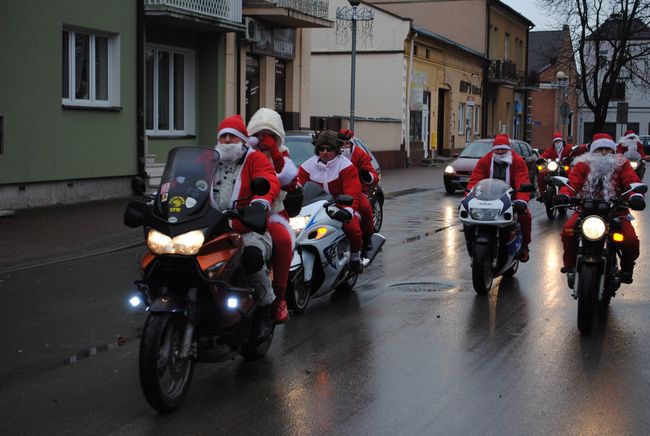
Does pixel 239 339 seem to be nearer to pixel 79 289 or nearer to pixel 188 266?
pixel 188 266

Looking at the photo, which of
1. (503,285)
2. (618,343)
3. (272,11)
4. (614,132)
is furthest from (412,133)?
(614,132)

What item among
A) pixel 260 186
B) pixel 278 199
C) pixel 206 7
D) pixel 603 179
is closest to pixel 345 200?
pixel 278 199

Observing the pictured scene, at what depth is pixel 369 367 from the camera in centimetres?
670

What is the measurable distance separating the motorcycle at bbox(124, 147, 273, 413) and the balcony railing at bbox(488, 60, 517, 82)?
50156 mm

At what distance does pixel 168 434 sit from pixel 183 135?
61.3ft

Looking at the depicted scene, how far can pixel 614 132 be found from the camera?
8962 centimetres

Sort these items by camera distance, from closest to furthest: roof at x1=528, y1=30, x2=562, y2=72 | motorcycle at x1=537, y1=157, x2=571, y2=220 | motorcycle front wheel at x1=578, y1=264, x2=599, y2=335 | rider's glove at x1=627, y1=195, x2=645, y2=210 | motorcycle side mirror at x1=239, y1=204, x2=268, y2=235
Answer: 1. motorcycle side mirror at x1=239, y1=204, x2=268, y2=235
2. motorcycle front wheel at x1=578, y1=264, x2=599, y2=335
3. rider's glove at x1=627, y1=195, x2=645, y2=210
4. motorcycle at x1=537, y1=157, x2=571, y2=220
5. roof at x1=528, y1=30, x2=562, y2=72

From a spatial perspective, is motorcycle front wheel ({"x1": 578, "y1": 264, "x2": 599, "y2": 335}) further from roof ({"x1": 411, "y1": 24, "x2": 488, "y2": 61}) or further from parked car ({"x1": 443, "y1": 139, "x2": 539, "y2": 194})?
roof ({"x1": 411, "y1": 24, "x2": 488, "y2": 61})

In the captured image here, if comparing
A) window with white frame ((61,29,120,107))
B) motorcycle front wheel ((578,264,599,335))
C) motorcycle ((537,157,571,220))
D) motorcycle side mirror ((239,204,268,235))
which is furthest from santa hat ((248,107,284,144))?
motorcycle ((537,157,571,220))

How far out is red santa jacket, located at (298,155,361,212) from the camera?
942 centimetres

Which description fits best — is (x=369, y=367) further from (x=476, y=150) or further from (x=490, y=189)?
(x=476, y=150)

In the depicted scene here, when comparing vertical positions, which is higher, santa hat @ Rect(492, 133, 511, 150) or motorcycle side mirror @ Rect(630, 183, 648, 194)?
santa hat @ Rect(492, 133, 511, 150)

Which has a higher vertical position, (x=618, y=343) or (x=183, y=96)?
(x=183, y=96)

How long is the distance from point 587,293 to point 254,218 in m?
3.14
